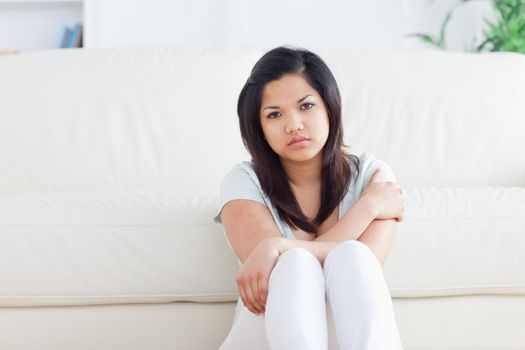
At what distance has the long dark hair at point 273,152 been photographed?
1552mm

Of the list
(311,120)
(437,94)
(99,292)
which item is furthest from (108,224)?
(437,94)

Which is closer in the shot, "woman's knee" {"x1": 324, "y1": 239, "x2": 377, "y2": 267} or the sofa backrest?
"woman's knee" {"x1": 324, "y1": 239, "x2": 377, "y2": 267}

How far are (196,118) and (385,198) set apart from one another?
0.87 metres

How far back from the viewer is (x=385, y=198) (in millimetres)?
1514

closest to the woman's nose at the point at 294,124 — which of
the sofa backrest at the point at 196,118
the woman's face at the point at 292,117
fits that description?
the woman's face at the point at 292,117

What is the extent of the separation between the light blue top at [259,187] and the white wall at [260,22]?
2.59 m

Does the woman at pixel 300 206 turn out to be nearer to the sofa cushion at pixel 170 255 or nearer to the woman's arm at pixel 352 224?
the woman's arm at pixel 352 224

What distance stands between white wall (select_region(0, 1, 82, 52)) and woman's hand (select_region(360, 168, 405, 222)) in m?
3.00

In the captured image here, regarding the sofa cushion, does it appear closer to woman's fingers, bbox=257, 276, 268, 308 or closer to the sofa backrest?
woman's fingers, bbox=257, 276, 268, 308

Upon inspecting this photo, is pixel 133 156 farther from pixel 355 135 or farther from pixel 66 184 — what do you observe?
pixel 355 135

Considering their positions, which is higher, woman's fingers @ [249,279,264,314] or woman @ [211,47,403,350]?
woman @ [211,47,403,350]

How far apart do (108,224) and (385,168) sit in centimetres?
59

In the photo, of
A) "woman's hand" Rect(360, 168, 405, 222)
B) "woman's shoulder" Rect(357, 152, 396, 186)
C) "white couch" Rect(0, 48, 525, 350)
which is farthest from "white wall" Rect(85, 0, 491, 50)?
"woman's hand" Rect(360, 168, 405, 222)

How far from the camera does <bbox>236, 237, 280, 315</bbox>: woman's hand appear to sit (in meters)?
1.29
